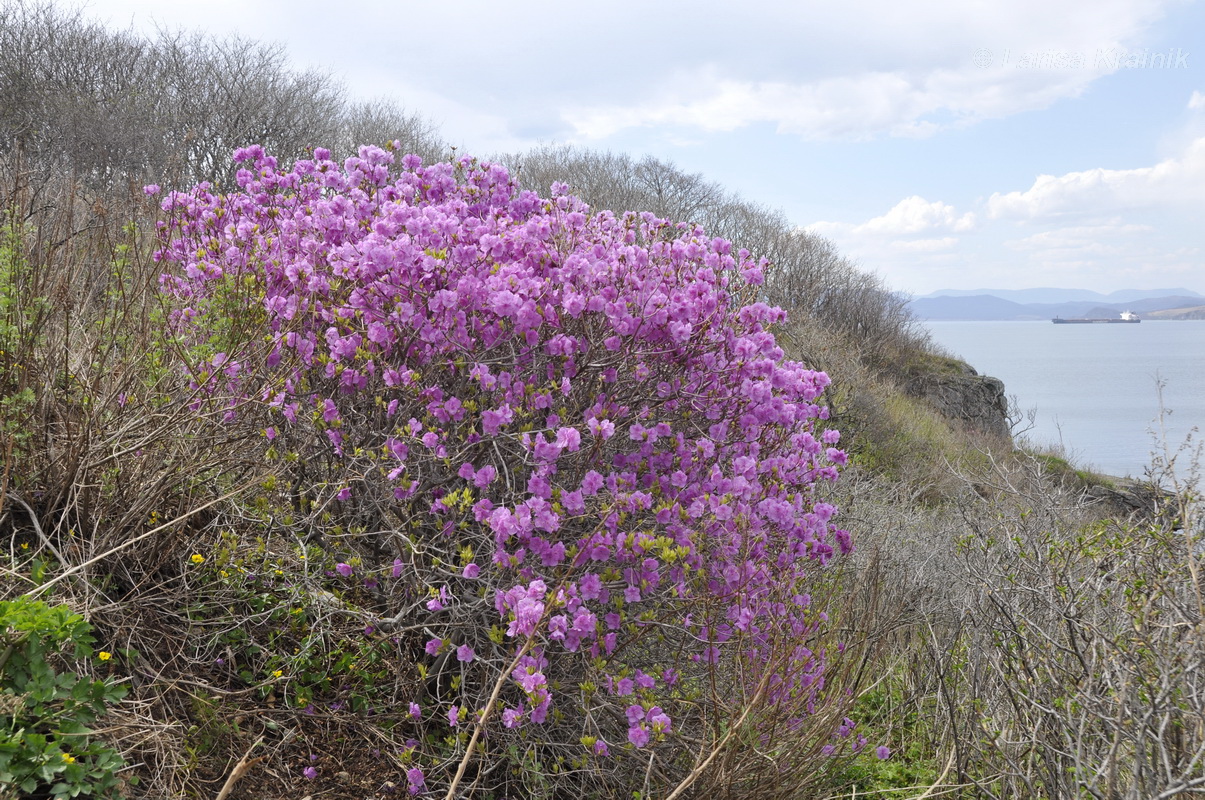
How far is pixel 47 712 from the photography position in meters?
2.29

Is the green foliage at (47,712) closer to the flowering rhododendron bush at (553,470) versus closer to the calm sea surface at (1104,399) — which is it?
the flowering rhododendron bush at (553,470)

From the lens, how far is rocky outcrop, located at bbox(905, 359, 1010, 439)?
2258cm

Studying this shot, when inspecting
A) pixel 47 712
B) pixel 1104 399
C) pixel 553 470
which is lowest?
pixel 1104 399

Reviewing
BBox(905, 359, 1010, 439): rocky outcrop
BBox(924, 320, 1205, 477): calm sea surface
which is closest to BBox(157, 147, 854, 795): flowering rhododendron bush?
BBox(924, 320, 1205, 477): calm sea surface

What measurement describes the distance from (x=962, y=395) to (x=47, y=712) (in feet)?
79.0

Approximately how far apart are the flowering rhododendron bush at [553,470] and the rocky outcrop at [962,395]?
2073 cm

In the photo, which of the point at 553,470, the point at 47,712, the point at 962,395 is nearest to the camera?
the point at 47,712

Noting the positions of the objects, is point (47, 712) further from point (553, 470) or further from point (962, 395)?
point (962, 395)

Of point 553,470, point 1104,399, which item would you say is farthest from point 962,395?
point 1104,399

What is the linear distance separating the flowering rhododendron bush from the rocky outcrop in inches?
816

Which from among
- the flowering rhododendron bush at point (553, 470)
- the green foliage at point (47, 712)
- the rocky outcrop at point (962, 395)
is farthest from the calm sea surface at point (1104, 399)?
the green foliage at point (47, 712)

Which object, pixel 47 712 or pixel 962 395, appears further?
pixel 962 395

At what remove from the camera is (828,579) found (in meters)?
4.92

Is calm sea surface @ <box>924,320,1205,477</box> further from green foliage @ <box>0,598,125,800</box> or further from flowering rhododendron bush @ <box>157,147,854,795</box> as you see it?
green foliage @ <box>0,598,125,800</box>
